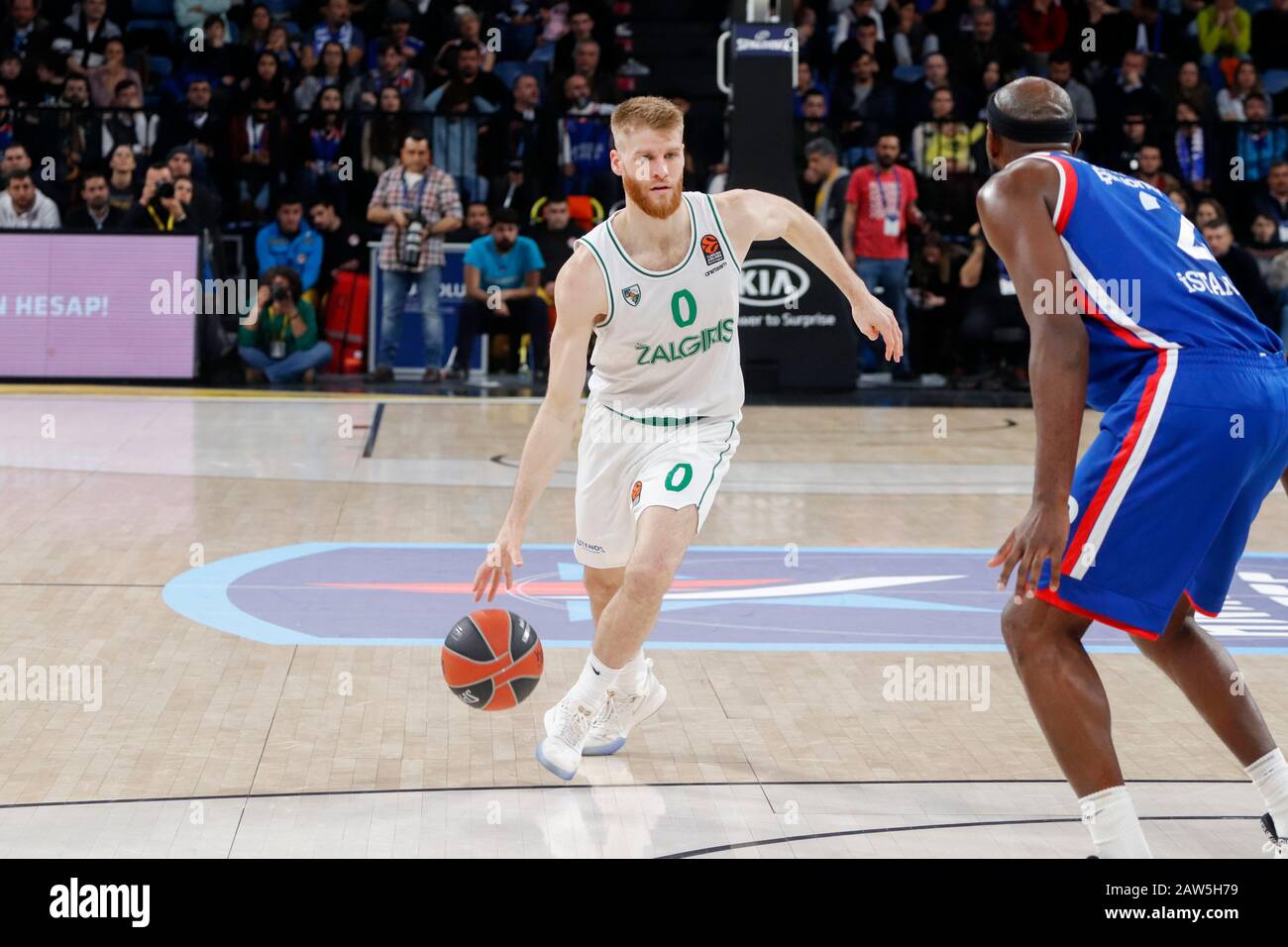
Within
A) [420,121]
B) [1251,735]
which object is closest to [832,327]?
[420,121]

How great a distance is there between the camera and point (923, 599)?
7.59 m

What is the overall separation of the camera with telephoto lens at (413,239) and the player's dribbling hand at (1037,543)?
39.3 feet

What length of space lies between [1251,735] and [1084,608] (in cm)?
76

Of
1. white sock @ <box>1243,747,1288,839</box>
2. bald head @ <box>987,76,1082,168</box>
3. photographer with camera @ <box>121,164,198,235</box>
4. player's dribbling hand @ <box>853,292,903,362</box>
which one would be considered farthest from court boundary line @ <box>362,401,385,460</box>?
white sock @ <box>1243,747,1288,839</box>

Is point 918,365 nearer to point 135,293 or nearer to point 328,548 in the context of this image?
point 135,293

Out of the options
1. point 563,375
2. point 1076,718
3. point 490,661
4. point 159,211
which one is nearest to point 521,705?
point 490,661

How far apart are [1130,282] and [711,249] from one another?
1.67m

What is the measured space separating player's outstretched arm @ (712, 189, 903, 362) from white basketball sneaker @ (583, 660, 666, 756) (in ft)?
4.19

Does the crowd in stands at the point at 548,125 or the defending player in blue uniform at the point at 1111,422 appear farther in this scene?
Answer: the crowd in stands at the point at 548,125

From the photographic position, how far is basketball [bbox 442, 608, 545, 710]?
5215 mm

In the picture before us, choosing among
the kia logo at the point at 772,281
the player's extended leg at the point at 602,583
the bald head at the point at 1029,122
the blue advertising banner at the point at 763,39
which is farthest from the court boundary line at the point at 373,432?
the bald head at the point at 1029,122

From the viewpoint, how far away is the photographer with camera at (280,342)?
50.6ft

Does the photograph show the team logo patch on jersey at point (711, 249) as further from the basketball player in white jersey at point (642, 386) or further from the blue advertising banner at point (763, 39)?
the blue advertising banner at point (763, 39)

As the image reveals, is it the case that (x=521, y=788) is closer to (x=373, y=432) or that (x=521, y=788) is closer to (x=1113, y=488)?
(x=1113, y=488)
